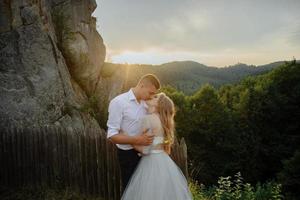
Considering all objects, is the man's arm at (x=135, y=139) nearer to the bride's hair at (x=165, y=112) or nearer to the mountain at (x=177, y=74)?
the bride's hair at (x=165, y=112)

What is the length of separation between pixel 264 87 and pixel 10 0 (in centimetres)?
2218

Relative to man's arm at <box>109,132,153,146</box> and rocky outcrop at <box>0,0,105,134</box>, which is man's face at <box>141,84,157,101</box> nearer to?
man's arm at <box>109,132,153,146</box>

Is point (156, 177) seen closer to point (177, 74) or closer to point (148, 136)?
point (148, 136)

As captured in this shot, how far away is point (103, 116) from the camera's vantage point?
20.1 metres

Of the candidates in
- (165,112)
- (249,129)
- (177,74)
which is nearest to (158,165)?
(165,112)

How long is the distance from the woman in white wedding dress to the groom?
0.42ft

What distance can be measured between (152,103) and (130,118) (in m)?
0.34

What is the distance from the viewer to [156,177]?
193 inches

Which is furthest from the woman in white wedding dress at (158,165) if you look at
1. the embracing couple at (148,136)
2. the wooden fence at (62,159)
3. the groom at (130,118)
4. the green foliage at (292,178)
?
the green foliage at (292,178)

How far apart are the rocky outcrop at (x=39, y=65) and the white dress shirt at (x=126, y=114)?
9981 mm

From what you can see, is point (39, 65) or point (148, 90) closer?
point (148, 90)

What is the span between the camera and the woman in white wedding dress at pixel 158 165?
15.9 ft

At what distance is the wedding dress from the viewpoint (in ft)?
16.0

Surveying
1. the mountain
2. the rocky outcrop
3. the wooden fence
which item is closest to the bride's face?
the wooden fence
